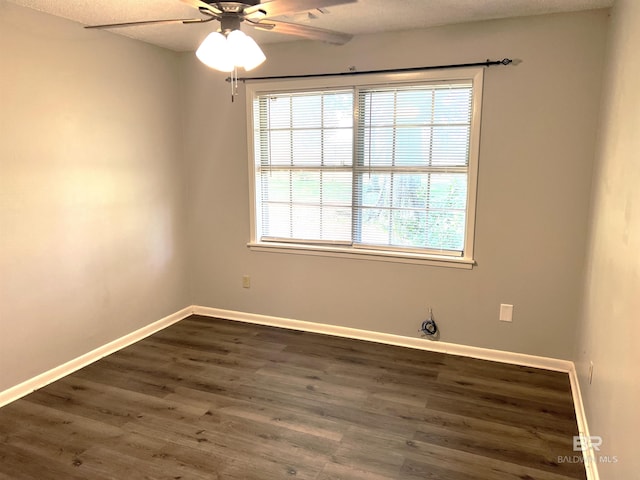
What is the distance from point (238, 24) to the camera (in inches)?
79.5

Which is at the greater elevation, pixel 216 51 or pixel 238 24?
pixel 238 24

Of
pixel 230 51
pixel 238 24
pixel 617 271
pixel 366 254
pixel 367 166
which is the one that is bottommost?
pixel 366 254

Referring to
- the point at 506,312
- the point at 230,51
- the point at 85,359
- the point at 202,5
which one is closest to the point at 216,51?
the point at 230,51

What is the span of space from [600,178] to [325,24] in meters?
1.97

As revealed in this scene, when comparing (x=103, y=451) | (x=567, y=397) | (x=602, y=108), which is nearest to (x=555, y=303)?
(x=567, y=397)

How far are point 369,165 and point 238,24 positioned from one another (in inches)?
65.6

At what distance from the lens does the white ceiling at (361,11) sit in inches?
102

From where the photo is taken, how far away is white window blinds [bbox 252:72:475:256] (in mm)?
3217

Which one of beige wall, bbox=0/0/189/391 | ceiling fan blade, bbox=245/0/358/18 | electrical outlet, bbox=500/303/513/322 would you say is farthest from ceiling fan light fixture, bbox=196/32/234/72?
electrical outlet, bbox=500/303/513/322

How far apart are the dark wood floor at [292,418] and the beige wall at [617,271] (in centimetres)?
40

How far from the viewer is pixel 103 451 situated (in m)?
2.24

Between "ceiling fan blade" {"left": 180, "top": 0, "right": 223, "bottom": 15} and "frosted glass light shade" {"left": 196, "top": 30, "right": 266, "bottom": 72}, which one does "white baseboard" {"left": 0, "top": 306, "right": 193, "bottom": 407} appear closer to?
"frosted glass light shade" {"left": 196, "top": 30, "right": 266, "bottom": 72}

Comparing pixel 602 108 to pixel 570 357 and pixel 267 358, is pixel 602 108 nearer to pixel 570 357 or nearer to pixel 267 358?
pixel 570 357

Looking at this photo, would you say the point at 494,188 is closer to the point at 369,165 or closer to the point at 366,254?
the point at 369,165
